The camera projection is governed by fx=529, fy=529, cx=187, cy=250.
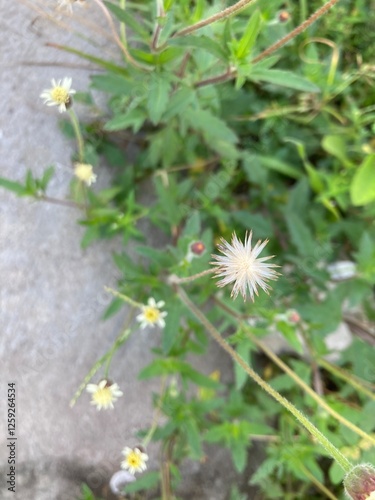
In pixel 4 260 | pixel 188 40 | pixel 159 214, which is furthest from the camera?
pixel 159 214

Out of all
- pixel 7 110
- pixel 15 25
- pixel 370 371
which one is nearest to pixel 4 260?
pixel 7 110

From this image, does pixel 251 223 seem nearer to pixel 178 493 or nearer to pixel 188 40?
pixel 188 40

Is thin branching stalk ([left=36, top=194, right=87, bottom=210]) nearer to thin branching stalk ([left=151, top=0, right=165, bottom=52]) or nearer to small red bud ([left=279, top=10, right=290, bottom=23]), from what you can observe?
thin branching stalk ([left=151, top=0, right=165, bottom=52])

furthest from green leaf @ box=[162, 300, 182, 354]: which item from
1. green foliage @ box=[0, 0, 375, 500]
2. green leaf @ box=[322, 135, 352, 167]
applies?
green leaf @ box=[322, 135, 352, 167]

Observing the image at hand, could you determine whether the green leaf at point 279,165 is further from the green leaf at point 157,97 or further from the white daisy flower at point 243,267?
the white daisy flower at point 243,267

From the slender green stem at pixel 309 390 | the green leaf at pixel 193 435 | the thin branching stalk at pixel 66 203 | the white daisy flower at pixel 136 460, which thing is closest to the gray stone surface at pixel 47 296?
the thin branching stalk at pixel 66 203
